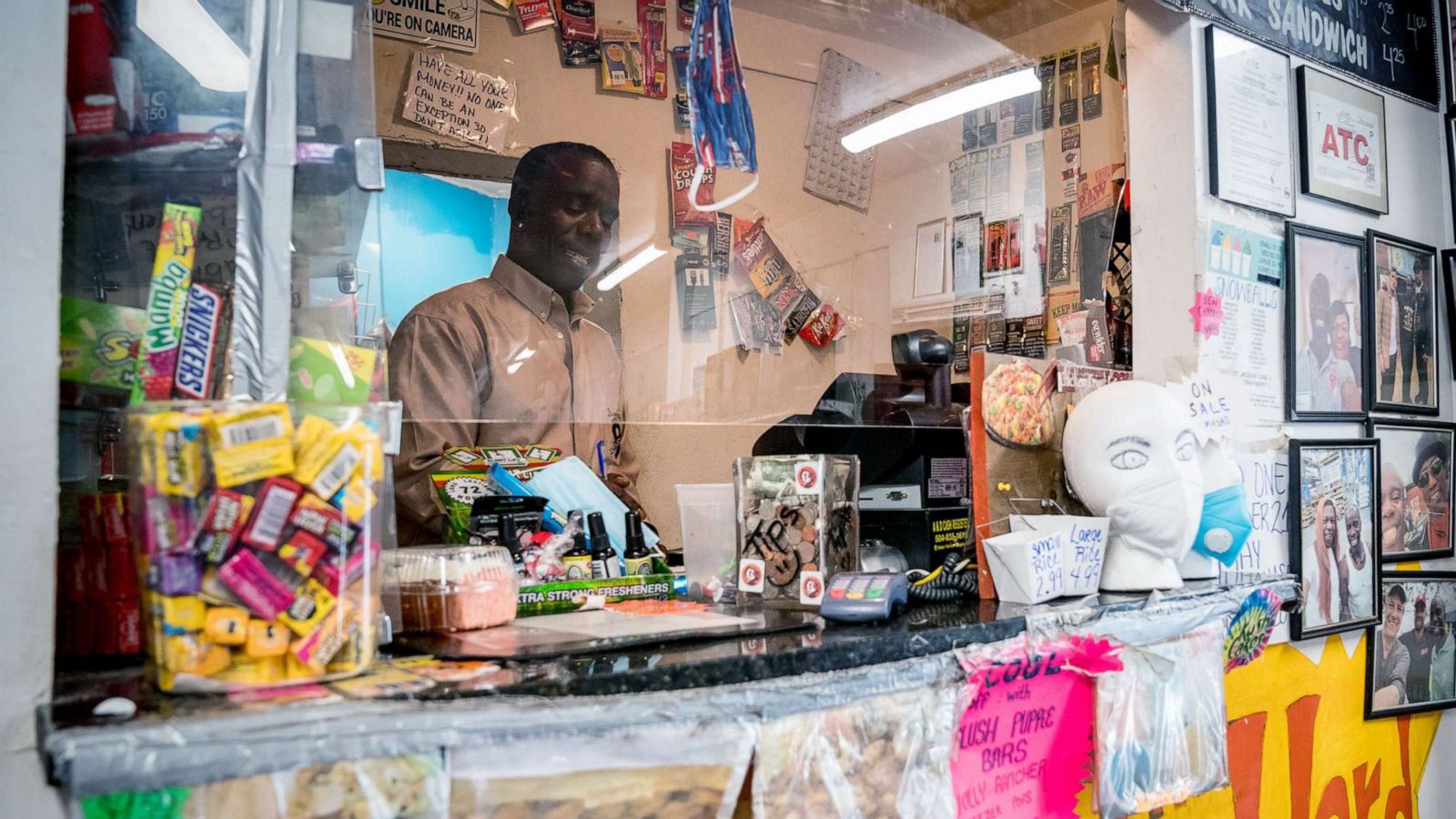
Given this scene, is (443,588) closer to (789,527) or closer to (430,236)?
(789,527)

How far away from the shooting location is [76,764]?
2.81ft

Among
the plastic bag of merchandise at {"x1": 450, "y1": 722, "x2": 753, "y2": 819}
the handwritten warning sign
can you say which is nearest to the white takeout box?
the plastic bag of merchandise at {"x1": 450, "y1": 722, "x2": 753, "y2": 819}

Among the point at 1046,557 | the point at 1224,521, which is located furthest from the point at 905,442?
the point at 1224,521

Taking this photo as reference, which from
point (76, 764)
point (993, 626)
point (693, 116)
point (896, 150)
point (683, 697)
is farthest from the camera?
point (896, 150)

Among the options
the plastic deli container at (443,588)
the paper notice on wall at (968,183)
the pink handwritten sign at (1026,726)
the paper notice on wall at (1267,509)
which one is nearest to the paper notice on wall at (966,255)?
the paper notice on wall at (968,183)

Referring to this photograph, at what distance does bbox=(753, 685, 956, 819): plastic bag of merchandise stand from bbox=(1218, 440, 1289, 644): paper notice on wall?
116 cm

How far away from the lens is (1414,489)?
2736mm

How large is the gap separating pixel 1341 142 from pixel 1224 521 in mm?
1229

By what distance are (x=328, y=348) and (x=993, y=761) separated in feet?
3.48

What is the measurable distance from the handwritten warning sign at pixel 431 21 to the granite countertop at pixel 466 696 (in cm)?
194

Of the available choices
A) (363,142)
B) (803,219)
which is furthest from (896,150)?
(363,142)

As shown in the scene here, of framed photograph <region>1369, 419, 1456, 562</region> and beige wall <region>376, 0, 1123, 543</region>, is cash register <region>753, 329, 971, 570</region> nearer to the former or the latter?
beige wall <region>376, 0, 1123, 543</region>

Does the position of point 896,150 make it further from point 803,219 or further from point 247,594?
point 247,594

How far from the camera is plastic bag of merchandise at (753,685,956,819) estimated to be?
1.18 m
